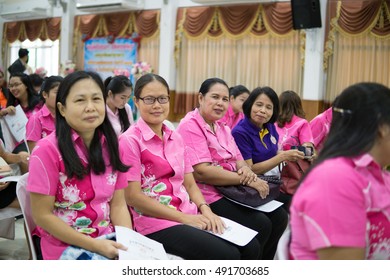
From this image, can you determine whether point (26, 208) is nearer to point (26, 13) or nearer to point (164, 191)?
point (164, 191)

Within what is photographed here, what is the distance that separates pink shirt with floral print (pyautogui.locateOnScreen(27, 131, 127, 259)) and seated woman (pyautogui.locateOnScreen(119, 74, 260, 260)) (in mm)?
269

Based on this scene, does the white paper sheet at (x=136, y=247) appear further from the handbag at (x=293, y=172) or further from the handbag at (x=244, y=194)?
the handbag at (x=293, y=172)

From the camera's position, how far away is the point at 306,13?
6.41m

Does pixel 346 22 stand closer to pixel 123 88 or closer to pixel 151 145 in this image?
pixel 123 88

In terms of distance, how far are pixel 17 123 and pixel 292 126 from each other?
228 cm

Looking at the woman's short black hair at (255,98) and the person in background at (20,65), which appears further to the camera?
the person in background at (20,65)

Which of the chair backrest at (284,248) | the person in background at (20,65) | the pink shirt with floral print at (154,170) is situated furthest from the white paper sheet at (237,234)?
the person in background at (20,65)

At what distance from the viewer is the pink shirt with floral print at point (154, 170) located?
2.08m

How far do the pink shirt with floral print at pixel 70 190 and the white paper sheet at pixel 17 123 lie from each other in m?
2.25

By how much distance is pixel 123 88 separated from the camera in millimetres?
3672

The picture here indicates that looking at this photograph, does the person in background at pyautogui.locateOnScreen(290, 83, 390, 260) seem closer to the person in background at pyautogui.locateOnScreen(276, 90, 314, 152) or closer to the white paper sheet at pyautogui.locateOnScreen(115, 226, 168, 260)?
the white paper sheet at pyautogui.locateOnScreen(115, 226, 168, 260)

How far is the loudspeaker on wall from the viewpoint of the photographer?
640cm

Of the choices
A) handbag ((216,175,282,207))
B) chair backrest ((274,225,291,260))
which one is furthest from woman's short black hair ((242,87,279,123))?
chair backrest ((274,225,291,260))

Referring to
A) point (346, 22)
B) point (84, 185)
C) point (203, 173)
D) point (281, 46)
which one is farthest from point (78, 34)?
point (84, 185)
